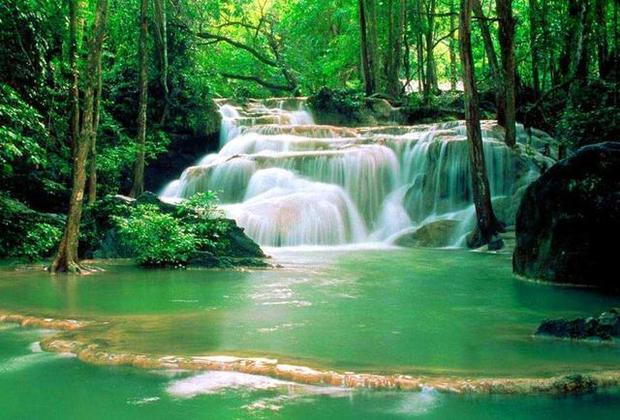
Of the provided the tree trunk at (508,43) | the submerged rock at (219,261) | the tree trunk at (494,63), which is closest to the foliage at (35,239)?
the submerged rock at (219,261)

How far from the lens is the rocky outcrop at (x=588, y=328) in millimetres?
5707

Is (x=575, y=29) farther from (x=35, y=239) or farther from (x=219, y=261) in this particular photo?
(x=35, y=239)

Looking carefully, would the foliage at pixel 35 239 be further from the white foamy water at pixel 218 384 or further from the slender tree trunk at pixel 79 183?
the white foamy water at pixel 218 384

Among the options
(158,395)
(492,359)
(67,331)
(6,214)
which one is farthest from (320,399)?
(6,214)

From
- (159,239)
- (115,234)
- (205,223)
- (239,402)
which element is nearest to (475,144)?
(205,223)

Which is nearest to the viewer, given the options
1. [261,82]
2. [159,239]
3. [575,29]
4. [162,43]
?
[159,239]

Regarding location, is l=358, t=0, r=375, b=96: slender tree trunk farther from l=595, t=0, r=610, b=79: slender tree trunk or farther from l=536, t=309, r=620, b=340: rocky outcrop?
l=536, t=309, r=620, b=340: rocky outcrop

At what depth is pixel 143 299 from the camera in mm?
8203

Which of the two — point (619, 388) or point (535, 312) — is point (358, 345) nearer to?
point (619, 388)

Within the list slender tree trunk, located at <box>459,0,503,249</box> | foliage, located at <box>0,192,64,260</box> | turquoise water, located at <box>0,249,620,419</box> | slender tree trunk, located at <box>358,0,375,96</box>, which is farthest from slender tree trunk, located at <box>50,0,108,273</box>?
slender tree trunk, located at <box>358,0,375,96</box>

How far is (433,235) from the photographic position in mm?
15727

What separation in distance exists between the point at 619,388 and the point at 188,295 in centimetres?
537

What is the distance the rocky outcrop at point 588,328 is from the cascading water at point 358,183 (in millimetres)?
9856

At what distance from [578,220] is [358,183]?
9352mm
